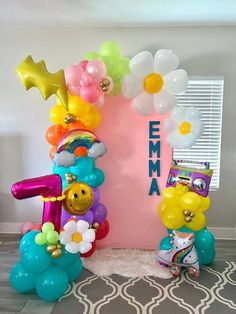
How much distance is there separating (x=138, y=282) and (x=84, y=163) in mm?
1069

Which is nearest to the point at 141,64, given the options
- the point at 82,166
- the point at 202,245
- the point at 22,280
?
the point at 82,166

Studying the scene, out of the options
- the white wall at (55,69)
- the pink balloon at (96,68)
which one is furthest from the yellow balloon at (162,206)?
the pink balloon at (96,68)

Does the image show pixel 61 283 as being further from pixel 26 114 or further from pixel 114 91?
pixel 26 114

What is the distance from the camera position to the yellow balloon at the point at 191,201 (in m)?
2.62

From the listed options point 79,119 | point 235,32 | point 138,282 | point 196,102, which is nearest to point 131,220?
point 138,282

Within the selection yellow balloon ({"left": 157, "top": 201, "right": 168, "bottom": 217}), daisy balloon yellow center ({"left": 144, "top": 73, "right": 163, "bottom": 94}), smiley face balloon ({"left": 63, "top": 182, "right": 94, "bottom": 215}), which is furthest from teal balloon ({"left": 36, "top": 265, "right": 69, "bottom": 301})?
daisy balloon yellow center ({"left": 144, "top": 73, "right": 163, "bottom": 94})

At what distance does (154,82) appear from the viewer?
8.64 feet

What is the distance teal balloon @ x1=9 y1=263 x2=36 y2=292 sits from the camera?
7.55 ft

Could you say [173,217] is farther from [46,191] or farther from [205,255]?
[46,191]

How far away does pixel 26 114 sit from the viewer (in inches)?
134

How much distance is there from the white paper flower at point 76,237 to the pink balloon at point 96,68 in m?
1.18

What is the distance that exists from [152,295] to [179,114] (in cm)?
148

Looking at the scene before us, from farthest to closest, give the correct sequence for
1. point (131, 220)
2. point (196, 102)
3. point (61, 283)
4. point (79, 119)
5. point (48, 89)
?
point (196, 102) → point (131, 220) → point (79, 119) → point (48, 89) → point (61, 283)

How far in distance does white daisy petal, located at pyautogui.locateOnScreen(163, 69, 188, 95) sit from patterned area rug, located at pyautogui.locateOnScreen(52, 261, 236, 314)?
158 centimetres
